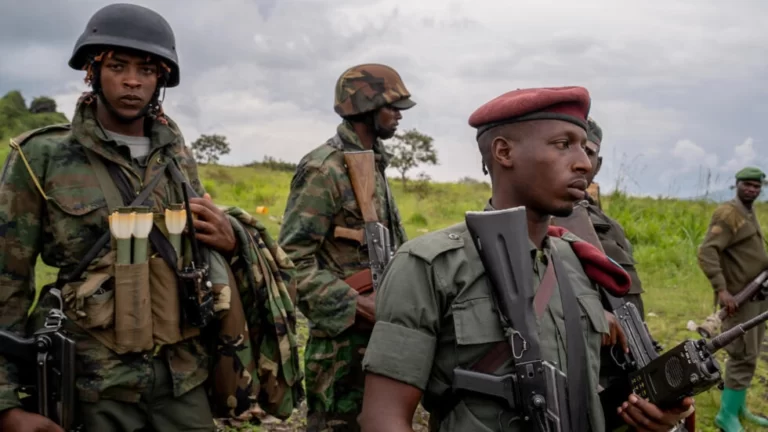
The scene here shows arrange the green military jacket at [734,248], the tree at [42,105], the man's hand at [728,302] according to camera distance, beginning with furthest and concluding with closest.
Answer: the tree at [42,105]
the green military jacket at [734,248]
the man's hand at [728,302]

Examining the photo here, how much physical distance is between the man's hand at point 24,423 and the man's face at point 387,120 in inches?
89.2

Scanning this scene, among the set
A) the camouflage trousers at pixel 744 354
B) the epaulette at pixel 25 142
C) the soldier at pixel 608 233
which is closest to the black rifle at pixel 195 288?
the epaulette at pixel 25 142

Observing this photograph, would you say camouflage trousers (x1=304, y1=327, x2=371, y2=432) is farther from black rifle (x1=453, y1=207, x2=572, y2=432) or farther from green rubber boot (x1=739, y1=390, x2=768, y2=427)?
green rubber boot (x1=739, y1=390, x2=768, y2=427)

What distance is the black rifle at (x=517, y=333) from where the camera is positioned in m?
1.78

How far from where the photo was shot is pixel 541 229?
6.88 feet

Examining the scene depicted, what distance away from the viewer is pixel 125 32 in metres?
2.40

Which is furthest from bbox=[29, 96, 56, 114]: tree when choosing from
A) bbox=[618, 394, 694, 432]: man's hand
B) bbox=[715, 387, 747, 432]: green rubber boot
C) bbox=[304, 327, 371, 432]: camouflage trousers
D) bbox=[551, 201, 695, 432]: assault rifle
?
bbox=[618, 394, 694, 432]: man's hand

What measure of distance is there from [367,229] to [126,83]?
148cm

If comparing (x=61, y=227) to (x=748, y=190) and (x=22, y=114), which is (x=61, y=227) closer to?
(x=748, y=190)

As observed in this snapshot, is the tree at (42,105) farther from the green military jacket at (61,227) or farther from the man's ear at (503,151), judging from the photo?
the man's ear at (503,151)

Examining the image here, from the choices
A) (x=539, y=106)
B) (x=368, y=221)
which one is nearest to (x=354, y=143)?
(x=368, y=221)

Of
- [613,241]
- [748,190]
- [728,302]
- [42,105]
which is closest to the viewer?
[613,241]

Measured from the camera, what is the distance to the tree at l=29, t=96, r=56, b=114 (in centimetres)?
1927

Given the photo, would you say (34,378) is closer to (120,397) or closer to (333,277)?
(120,397)
